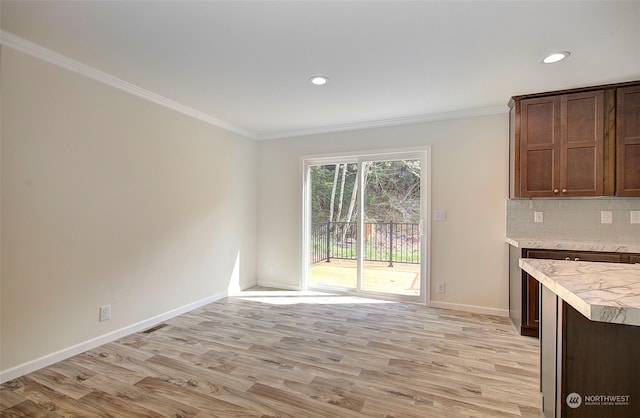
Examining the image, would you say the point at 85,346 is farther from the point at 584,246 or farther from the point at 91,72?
the point at 584,246

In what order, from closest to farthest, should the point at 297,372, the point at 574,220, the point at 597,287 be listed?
the point at 597,287, the point at 297,372, the point at 574,220

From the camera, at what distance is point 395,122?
3.94 metres

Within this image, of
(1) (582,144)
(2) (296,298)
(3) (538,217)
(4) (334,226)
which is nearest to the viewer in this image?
(1) (582,144)

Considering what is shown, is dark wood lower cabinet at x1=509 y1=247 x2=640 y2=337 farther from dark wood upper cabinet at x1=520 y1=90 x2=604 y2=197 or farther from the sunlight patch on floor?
the sunlight patch on floor

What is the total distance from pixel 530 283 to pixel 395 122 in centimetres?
236

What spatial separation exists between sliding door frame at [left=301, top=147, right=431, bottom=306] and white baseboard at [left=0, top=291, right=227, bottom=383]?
69.0 inches

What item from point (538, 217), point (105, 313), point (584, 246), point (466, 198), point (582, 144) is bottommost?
point (105, 313)

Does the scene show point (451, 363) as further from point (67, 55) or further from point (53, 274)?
point (67, 55)

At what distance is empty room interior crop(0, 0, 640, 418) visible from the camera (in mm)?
1816

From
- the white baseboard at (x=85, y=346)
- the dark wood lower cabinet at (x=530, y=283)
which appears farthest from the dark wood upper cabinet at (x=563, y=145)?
the white baseboard at (x=85, y=346)

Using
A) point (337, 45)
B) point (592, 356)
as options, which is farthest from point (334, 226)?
point (592, 356)

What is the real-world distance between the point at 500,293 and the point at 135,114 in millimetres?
4385

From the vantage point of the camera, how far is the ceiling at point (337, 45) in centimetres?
178

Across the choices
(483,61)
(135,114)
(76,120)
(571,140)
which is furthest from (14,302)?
(571,140)
